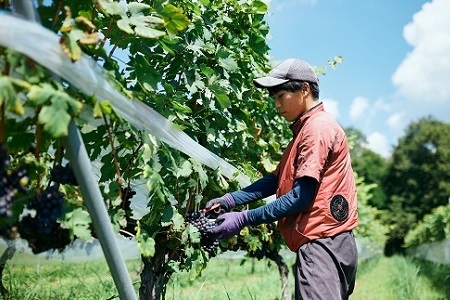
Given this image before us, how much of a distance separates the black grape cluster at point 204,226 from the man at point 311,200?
51 millimetres

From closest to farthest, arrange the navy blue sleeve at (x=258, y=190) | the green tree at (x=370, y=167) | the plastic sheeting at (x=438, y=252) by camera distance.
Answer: the navy blue sleeve at (x=258, y=190) → the plastic sheeting at (x=438, y=252) → the green tree at (x=370, y=167)

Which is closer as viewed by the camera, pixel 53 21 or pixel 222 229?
pixel 53 21

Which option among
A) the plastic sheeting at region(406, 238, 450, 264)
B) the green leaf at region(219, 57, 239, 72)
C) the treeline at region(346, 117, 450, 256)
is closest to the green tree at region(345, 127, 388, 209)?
the treeline at region(346, 117, 450, 256)

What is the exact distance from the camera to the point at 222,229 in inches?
93.2

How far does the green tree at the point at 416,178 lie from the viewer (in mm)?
43562

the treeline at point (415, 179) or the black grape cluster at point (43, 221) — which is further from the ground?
the treeline at point (415, 179)

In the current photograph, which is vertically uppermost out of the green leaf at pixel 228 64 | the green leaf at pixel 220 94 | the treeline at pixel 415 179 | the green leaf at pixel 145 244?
the treeline at pixel 415 179

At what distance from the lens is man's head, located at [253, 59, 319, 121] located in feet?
8.34

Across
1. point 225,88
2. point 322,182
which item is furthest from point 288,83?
point 225,88

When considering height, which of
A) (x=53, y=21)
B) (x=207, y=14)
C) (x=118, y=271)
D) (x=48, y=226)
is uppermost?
(x=207, y=14)

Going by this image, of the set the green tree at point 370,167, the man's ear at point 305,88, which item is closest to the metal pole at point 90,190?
the man's ear at point 305,88

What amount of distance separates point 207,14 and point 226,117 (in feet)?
2.05

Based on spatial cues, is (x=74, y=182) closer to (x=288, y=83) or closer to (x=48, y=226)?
(x=48, y=226)

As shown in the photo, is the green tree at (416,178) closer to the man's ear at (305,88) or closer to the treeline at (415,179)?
the treeline at (415,179)
